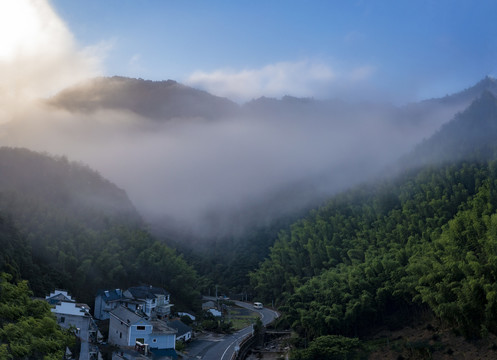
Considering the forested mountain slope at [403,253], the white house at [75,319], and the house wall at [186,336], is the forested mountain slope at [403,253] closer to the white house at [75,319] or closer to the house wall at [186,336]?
the house wall at [186,336]

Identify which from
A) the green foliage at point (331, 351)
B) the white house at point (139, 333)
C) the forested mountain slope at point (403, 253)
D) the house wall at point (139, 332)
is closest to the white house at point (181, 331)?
the white house at point (139, 333)

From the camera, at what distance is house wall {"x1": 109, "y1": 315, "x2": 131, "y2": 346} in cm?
2812

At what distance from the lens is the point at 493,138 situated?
185 ft

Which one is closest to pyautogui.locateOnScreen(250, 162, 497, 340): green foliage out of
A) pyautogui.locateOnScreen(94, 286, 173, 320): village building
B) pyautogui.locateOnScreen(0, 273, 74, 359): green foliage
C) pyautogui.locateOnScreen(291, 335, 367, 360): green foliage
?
pyautogui.locateOnScreen(291, 335, 367, 360): green foliage

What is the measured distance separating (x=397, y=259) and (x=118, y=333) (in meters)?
24.4

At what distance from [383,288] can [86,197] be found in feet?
140

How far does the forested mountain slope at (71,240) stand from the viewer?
36781 millimetres

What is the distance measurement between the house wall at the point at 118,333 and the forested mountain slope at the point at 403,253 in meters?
13.7

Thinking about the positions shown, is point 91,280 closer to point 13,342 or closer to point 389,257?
point 13,342

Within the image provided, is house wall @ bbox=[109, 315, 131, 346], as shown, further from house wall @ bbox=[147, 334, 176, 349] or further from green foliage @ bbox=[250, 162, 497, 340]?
green foliage @ bbox=[250, 162, 497, 340]

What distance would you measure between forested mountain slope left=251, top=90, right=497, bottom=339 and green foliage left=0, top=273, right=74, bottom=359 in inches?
774

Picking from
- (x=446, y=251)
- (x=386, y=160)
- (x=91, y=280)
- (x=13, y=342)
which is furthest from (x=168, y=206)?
(x=13, y=342)

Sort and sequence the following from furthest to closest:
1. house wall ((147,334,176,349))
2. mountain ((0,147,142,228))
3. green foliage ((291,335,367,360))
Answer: mountain ((0,147,142,228)) → house wall ((147,334,176,349)) → green foliage ((291,335,367,360))

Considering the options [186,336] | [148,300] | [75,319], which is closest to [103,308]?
[148,300]
